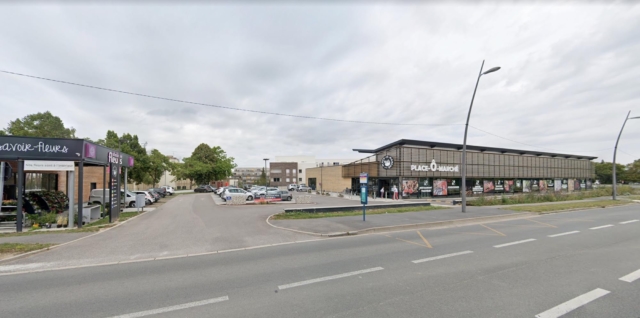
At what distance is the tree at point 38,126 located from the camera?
3856cm

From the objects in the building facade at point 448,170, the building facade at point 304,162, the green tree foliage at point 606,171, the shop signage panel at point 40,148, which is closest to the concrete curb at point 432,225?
the shop signage panel at point 40,148

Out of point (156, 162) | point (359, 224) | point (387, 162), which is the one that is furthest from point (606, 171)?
Result: point (156, 162)

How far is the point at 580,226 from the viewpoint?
40.2ft

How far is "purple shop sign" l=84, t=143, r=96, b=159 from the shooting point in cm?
1281

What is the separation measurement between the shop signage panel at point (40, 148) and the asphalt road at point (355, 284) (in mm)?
8238

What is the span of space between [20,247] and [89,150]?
236 inches

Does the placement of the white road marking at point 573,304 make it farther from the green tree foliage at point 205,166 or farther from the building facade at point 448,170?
the green tree foliage at point 205,166

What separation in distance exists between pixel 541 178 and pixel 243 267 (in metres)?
56.9

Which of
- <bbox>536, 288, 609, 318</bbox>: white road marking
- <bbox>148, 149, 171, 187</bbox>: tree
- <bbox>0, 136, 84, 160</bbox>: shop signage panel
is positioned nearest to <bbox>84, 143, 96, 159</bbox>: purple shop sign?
<bbox>0, 136, 84, 160</bbox>: shop signage panel

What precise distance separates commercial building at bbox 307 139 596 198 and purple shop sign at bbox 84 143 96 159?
93.9 feet

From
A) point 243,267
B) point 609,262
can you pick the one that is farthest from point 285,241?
point 609,262

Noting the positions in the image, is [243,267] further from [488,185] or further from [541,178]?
[541,178]

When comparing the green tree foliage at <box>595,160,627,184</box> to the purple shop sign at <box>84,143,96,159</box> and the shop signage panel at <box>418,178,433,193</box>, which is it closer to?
the shop signage panel at <box>418,178,433,193</box>

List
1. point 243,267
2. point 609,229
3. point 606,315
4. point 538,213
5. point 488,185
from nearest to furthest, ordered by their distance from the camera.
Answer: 1. point 606,315
2. point 243,267
3. point 609,229
4. point 538,213
5. point 488,185
